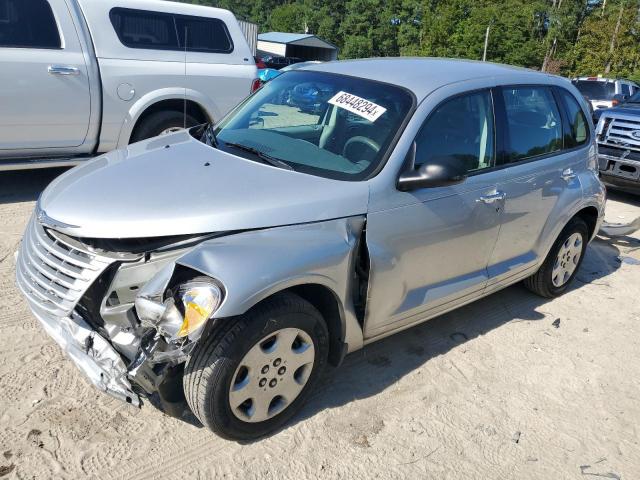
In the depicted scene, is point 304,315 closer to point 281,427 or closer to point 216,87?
point 281,427

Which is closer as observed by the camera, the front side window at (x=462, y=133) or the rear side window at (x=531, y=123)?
the front side window at (x=462, y=133)

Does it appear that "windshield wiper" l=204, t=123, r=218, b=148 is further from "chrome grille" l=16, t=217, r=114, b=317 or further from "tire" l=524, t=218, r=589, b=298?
"tire" l=524, t=218, r=589, b=298

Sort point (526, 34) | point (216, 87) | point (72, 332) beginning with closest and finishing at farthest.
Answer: point (72, 332) < point (216, 87) < point (526, 34)

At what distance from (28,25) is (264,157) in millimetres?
3910

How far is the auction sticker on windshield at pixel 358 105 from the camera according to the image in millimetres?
3195

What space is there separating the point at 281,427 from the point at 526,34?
53357 mm

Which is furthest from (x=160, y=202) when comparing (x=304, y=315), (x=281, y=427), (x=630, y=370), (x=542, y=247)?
(x=630, y=370)

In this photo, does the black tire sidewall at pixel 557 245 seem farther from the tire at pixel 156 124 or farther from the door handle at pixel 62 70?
the door handle at pixel 62 70

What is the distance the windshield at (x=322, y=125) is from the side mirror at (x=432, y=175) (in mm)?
181

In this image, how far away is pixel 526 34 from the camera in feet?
161

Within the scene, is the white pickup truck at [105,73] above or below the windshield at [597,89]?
above

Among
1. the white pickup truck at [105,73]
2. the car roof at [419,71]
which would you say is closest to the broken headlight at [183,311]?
the car roof at [419,71]

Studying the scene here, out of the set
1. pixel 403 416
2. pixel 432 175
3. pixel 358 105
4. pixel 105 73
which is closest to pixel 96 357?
pixel 403 416

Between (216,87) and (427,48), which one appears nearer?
(216,87)
